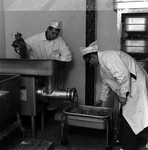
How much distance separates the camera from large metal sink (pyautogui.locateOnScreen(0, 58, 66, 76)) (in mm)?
2787

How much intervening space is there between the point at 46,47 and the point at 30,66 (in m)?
0.67

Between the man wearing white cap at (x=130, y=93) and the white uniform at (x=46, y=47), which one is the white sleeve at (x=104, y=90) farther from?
the white uniform at (x=46, y=47)

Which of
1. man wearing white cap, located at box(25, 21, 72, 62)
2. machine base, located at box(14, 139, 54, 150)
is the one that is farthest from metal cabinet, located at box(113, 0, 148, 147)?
machine base, located at box(14, 139, 54, 150)

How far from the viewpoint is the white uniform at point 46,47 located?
339cm

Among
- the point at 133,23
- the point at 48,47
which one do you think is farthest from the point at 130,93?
the point at 48,47

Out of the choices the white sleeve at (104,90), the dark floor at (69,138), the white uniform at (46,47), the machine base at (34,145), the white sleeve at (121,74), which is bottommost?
the dark floor at (69,138)

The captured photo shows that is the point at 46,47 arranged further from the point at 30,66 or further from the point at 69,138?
the point at 69,138

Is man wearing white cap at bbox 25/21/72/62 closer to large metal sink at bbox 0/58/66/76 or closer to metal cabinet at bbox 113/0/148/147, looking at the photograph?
large metal sink at bbox 0/58/66/76

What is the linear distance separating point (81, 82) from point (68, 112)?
915mm

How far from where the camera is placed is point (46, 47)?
135 inches

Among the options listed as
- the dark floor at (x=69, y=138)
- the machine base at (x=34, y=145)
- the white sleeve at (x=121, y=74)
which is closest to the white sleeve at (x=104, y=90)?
the white sleeve at (x=121, y=74)

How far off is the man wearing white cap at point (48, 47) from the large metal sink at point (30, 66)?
46cm

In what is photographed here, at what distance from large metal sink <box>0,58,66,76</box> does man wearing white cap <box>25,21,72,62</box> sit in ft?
1.52

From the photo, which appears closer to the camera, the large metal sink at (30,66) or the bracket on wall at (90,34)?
the large metal sink at (30,66)
